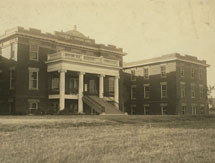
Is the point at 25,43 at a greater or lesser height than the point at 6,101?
greater

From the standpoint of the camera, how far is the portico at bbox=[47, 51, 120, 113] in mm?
29438

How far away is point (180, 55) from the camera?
139 feet

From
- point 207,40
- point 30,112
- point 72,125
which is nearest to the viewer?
point 72,125

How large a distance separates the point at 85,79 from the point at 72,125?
20579 mm

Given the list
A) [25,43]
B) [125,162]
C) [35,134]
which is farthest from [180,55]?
[125,162]

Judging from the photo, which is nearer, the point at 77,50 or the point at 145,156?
the point at 145,156

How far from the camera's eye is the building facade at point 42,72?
29516 millimetres

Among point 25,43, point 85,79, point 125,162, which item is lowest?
point 125,162

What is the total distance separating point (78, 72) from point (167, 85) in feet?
52.7

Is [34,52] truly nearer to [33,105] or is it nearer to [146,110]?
[33,105]

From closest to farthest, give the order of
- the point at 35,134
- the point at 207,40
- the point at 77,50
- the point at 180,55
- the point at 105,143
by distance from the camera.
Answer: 1. the point at 105,143
2. the point at 35,134
3. the point at 207,40
4. the point at 77,50
5. the point at 180,55

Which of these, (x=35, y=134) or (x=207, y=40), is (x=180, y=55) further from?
(x=35, y=134)

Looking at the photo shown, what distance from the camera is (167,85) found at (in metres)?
42.2

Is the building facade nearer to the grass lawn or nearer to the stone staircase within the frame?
the stone staircase
